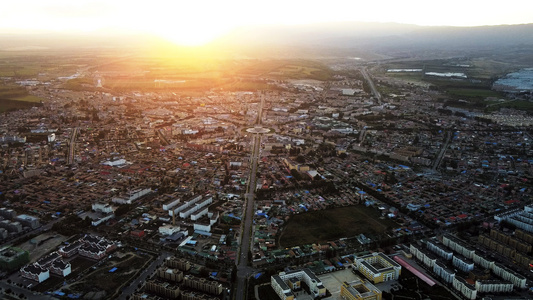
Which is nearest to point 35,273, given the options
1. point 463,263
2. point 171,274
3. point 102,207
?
point 171,274

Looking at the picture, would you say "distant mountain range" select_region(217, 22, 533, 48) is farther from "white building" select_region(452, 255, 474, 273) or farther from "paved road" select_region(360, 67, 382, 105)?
"white building" select_region(452, 255, 474, 273)

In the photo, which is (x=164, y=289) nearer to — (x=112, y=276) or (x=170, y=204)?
(x=112, y=276)

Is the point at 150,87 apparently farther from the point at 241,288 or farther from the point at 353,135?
the point at 241,288

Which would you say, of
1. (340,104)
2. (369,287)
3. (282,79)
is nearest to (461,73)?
(282,79)

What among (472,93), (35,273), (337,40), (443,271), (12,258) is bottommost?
(443,271)

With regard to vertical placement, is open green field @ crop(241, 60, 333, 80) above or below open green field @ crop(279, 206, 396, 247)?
above

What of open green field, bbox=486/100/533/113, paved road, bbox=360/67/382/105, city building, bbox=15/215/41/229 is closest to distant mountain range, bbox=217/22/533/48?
paved road, bbox=360/67/382/105

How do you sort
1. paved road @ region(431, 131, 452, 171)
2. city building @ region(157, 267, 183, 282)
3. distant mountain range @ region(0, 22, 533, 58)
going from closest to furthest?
1. city building @ region(157, 267, 183, 282)
2. paved road @ region(431, 131, 452, 171)
3. distant mountain range @ region(0, 22, 533, 58)
